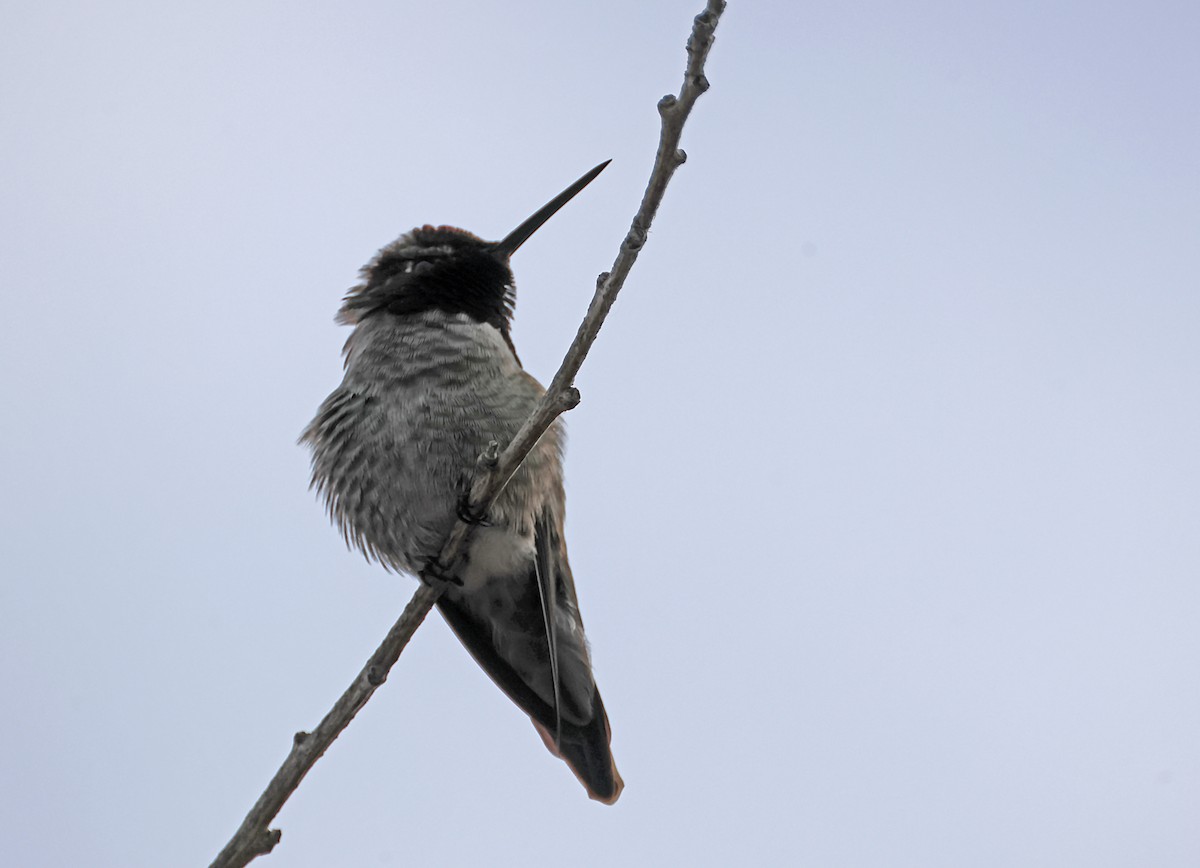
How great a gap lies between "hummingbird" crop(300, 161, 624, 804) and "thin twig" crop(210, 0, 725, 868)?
84 cm

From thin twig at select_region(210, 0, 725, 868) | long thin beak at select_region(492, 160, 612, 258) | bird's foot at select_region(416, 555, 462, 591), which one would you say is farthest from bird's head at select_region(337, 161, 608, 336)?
thin twig at select_region(210, 0, 725, 868)

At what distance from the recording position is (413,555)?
5.44m

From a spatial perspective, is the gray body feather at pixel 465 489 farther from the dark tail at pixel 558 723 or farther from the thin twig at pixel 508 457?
the thin twig at pixel 508 457

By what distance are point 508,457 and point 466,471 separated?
1.34 meters

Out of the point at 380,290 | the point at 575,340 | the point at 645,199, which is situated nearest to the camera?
the point at 645,199

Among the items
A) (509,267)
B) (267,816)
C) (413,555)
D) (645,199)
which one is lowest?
(267,816)

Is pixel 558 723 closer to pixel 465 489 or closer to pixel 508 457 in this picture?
pixel 465 489

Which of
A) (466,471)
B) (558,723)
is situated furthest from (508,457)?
(558,723)

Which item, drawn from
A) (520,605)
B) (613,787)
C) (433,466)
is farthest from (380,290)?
(613,787)

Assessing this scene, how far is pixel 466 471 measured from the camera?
504 centimetres

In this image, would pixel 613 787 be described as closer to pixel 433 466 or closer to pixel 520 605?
pixel 520 605

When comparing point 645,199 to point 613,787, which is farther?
point 613,787

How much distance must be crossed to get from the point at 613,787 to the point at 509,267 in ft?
8.62

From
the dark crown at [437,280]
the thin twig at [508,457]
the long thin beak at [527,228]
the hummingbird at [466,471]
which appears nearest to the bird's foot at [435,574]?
the hummingbird at [466,471]
